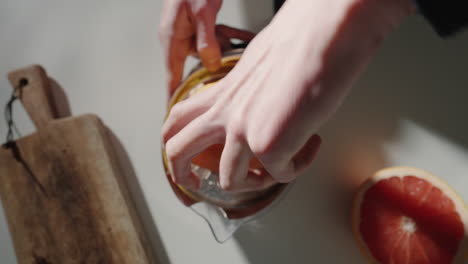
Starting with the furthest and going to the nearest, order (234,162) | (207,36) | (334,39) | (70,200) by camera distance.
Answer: (70,200)
(207,36)
(234,162)
(334,39)

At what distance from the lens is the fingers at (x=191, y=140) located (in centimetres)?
35

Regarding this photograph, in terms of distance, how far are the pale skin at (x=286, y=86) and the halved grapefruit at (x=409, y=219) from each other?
291 mm

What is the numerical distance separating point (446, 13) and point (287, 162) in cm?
20

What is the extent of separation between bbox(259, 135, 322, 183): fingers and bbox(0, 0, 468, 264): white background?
0.88 ft

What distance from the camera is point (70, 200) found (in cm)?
70

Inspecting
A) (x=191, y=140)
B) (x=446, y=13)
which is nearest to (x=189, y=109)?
(x=191, y=140)

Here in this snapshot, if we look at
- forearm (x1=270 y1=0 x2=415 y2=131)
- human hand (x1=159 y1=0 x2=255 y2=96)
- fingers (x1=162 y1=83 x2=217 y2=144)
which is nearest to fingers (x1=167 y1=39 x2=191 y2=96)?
human hand (x1=159 y1=0 x2=255 y2=96)

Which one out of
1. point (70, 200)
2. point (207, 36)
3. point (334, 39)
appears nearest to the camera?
point (334, 39)

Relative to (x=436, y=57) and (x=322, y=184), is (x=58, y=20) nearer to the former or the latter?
(x=322, y=184)

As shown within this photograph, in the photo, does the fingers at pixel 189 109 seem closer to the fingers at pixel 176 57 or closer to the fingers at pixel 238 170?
the fingers at pixel 238 170

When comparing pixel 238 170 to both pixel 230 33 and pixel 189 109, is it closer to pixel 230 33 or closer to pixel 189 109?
pixel 189 109

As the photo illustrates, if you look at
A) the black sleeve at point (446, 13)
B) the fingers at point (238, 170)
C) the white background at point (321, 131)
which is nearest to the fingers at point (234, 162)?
the fingers at point (238, 170)

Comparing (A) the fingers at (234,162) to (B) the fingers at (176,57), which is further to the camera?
(B) the fingers at (176,57)

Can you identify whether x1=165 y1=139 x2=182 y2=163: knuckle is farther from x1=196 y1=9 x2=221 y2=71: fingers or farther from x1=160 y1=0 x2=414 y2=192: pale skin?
x1=196 y1=9 x2=221 y2=71: fingers
